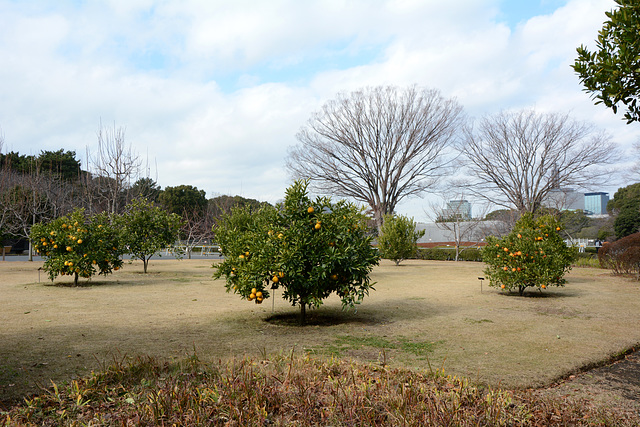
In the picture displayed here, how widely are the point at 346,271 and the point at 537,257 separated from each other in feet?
18.4

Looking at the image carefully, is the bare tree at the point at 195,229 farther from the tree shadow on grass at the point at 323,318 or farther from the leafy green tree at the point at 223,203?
the tree shadow on grass at the point at 323,318

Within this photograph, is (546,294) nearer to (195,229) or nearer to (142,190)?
(142,190)

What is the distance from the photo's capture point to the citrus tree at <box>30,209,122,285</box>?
35.3 ft

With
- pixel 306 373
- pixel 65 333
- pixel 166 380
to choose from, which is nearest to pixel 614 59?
pixel 306 373

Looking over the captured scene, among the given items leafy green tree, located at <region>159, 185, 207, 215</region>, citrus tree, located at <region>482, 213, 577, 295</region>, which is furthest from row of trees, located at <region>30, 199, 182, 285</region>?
leafy green tree, located at <region>159, 185, 207, 215</region>

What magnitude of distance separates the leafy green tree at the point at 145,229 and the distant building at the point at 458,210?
68.6 feet

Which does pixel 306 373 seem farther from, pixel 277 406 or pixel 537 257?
pixel 537 257

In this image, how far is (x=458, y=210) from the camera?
30.8 meters

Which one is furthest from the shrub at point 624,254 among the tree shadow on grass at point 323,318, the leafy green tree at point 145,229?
the leafy green tree at point 145,229

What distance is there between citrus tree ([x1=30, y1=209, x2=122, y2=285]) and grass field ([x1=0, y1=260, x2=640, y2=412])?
655mm

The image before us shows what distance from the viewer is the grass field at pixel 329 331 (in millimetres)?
4434

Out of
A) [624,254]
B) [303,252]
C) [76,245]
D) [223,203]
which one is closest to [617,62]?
[303,252]

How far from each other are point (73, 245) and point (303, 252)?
7.55 m

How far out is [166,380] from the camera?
345 cm
